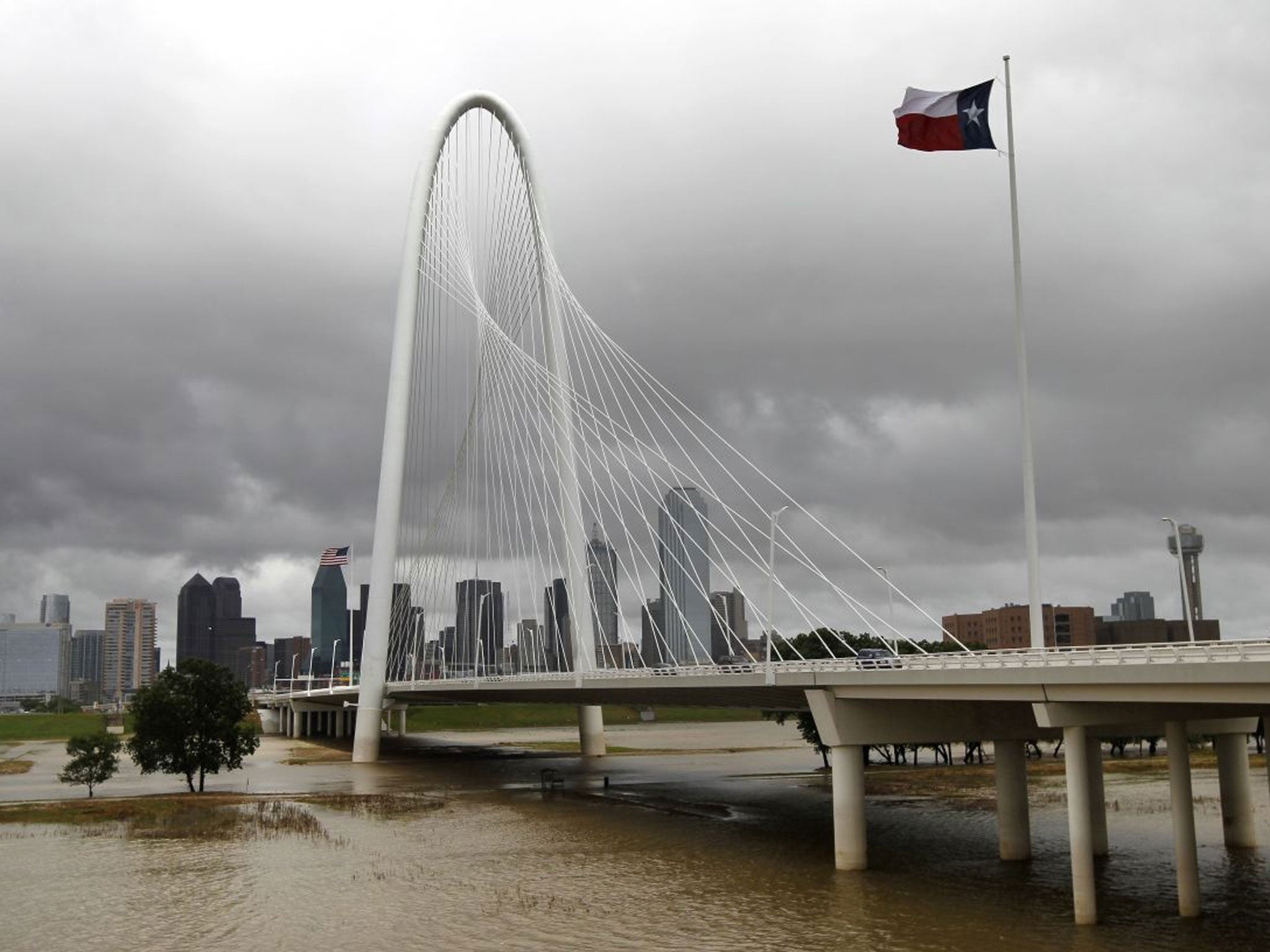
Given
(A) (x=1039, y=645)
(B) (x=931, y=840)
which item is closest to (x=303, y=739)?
(B) (x=931, y=840)

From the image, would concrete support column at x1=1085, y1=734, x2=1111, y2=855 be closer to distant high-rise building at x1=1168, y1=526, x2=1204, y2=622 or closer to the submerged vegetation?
distant high-rise building at x1=1168, y1=526, x2=1204, y2=622

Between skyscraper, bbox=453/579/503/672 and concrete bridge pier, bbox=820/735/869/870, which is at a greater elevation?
skyscraper, bbox=453/579/503/672

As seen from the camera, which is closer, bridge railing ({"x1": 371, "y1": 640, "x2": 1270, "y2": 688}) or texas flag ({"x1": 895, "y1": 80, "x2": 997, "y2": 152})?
bridge railing ({"x1": 371, "y1": 640, "x2": 1270, "y2": 688})

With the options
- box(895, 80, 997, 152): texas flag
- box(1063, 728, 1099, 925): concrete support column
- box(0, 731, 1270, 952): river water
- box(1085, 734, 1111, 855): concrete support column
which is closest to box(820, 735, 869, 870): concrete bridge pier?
box(0, 731, 1270, 952): river water

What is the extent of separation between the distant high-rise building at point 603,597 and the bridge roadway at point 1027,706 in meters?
12.5

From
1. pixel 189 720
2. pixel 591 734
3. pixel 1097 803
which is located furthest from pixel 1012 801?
pixel 591 734

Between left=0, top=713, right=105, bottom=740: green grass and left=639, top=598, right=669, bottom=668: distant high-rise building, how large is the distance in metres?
67.4

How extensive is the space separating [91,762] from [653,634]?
28.2 m

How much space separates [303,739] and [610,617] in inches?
1295

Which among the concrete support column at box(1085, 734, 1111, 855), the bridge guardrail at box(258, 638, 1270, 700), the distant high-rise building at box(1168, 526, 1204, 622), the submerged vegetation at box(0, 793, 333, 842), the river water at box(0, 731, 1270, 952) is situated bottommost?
the river water at box(0, 731, 1270, 952)

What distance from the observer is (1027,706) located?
121ft

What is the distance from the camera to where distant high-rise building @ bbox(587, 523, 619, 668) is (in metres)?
67.6

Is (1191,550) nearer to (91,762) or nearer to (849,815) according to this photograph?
(849,815)

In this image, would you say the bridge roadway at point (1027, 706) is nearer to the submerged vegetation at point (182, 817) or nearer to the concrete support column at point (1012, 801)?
the concrete support column at point (1012, 801)
